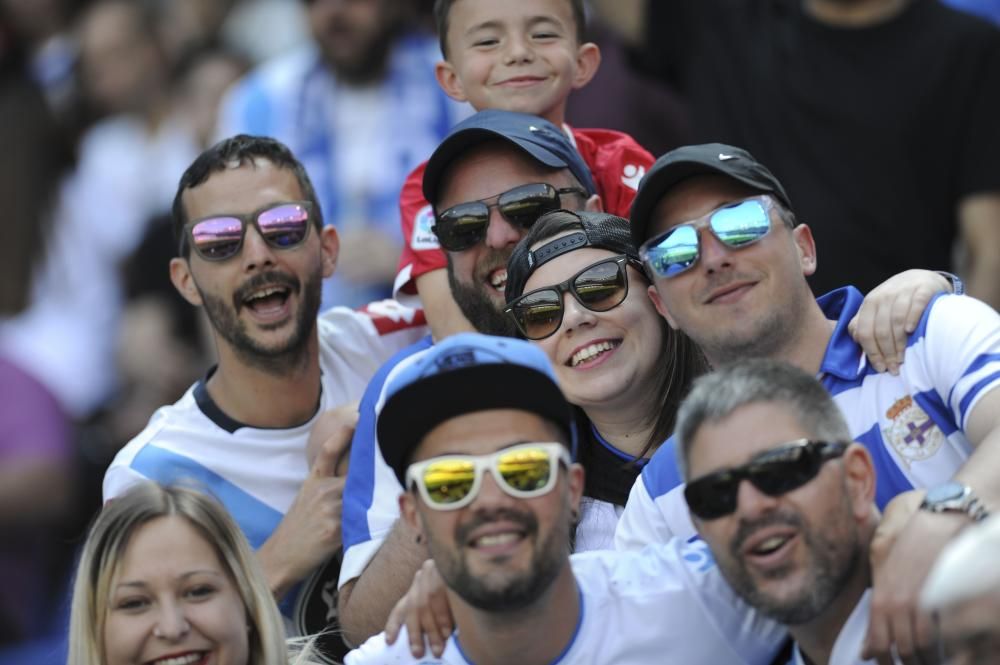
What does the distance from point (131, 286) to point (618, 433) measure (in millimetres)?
4227

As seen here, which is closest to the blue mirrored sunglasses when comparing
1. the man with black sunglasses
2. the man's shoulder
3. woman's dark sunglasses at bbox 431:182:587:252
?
the man with black sunglasses

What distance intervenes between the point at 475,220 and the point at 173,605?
1487 mm

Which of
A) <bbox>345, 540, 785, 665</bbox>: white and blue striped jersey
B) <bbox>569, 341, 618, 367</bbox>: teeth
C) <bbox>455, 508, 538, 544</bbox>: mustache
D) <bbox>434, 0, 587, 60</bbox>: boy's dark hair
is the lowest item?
<bbox>345, 540, 785, 665</bbox>: white and blue striped jersey

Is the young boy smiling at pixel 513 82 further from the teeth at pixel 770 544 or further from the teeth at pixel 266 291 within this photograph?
the teeth at pixel 770 544

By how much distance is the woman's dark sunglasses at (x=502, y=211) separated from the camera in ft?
18.2

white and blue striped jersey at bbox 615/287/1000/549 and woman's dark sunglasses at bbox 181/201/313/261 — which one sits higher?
woman's dark sunglasses at bbox 181/201/313/261

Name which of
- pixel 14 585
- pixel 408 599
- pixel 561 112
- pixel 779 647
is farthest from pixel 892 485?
pixel 14 585

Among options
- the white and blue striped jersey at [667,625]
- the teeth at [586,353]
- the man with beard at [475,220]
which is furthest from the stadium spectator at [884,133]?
the white and blue striped jersey at [667,625]

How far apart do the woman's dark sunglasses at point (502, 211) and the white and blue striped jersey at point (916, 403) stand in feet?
3.48

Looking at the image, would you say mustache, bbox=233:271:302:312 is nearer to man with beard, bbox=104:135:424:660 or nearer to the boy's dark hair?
man with beard, bbox=104:135:424:660

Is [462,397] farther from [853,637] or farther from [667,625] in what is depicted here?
[853,637]

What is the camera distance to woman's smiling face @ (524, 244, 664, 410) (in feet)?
16.8

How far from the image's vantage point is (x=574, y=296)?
16.9ft

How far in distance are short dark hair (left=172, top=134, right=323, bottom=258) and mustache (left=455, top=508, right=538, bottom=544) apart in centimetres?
221
